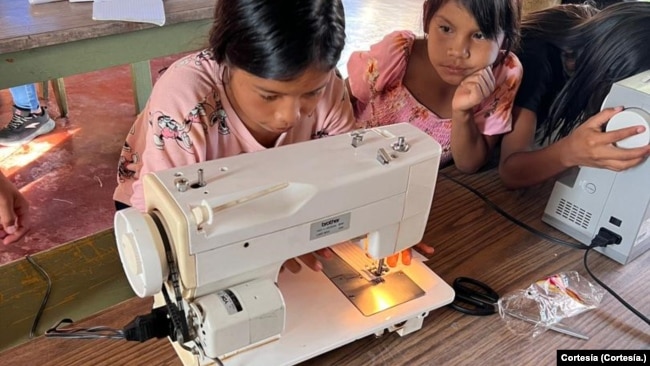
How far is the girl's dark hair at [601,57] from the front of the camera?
3.55ft

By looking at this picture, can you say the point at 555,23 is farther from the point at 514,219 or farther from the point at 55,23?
the point at 55,23

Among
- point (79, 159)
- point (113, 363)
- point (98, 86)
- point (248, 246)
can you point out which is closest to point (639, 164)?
point (248, 246)

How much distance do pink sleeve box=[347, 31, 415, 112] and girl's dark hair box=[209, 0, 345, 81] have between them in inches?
20.5

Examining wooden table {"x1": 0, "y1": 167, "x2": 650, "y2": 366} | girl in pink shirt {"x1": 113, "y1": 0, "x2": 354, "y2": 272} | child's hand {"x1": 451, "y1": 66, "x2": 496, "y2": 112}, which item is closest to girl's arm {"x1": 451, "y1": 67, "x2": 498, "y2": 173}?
child's hand {"x1": 451, "y1": 66, "x2": 496, "y2": 112}

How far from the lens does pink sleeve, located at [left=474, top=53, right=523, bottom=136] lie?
129cm

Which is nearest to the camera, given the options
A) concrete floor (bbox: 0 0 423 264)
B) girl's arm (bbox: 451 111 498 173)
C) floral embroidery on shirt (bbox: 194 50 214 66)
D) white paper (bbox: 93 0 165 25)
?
floral embroidery on shirt (bbox: 194 50 214 66)

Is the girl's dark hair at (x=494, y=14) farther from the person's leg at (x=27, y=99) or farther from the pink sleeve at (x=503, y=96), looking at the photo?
the person's leg at (x=27, y=99)

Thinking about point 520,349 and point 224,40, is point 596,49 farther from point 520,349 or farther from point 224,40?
point 224,40

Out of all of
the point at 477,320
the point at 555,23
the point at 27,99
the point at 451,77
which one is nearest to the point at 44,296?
the point at 477,320

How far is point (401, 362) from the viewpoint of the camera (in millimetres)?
789

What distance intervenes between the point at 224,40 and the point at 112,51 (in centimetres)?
112

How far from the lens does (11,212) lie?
110cm

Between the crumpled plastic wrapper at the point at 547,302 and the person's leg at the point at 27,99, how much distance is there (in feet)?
9.05

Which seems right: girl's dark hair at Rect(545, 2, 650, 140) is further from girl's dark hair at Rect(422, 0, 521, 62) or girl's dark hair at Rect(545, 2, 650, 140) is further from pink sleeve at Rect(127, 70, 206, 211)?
pink sleeve at Rect(127, 70, 206, 211)
